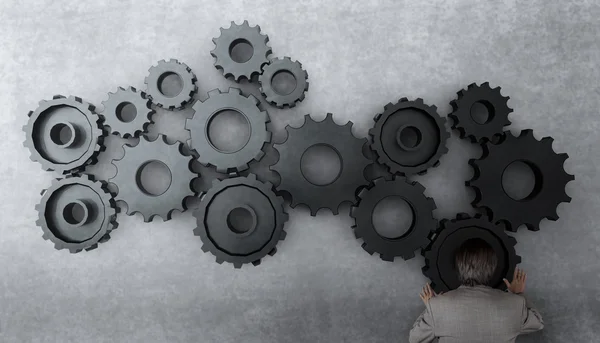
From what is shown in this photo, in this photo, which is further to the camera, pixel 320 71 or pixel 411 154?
pixel 320 71

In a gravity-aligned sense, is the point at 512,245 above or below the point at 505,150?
below

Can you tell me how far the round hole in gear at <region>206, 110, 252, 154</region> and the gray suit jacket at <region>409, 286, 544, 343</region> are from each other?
2.21 metres

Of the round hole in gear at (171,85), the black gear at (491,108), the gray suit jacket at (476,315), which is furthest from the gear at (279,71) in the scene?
the gray suit jacket at (476,315)

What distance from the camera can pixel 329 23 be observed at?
3273 millimetres

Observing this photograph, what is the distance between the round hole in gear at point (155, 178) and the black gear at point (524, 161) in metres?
3.00

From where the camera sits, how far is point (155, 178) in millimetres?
3246

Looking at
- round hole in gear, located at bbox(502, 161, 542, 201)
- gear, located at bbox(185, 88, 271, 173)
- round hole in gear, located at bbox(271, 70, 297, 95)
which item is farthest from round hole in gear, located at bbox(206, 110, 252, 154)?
round hole in gear, located at bbox(502, 161, 542, 201)

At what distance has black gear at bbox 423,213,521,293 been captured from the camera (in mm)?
2984

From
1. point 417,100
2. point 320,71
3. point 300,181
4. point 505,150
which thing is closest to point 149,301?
point 300,181

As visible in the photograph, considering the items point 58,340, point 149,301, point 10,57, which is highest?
point 10,57

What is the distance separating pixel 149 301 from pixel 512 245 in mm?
3524

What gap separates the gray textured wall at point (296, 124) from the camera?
3.19m

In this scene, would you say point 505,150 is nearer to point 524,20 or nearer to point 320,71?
point 524,20

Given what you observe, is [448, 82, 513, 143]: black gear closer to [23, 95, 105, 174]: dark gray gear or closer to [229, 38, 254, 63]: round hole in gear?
[229, 38, 254, 63]: round hole in gear
